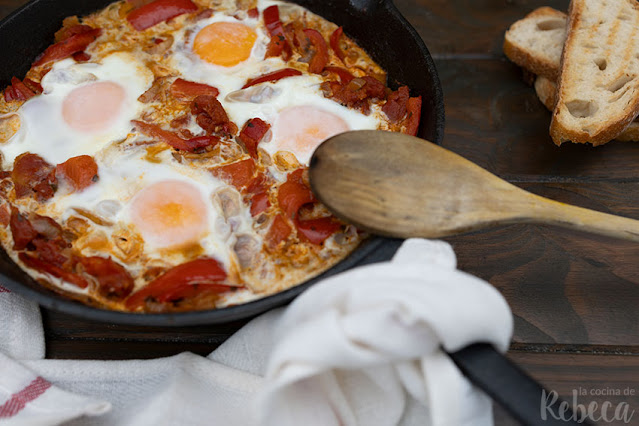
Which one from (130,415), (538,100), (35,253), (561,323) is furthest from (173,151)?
(538,100)

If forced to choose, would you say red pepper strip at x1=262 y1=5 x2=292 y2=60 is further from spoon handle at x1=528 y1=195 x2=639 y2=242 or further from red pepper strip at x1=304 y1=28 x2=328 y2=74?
spoon handle at x1=528 y1=195 x2=639 y2=242

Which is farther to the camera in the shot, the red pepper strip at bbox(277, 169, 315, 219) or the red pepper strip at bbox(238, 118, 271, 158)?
the red pepper strip at bbox(238, 118, 271, 158)

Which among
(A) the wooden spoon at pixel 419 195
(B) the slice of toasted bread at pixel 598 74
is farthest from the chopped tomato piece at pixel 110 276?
(B) the slice of toasted bread at pixel 598 74

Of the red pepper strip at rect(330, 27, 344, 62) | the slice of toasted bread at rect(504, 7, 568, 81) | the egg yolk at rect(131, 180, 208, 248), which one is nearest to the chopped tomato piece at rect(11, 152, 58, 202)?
the egg yolk at rect(131, 180, 208, 248)

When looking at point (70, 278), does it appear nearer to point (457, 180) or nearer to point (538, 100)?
point (457, 180)

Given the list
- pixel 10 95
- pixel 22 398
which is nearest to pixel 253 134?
pixel 10 95

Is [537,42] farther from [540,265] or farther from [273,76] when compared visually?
[273,76]
